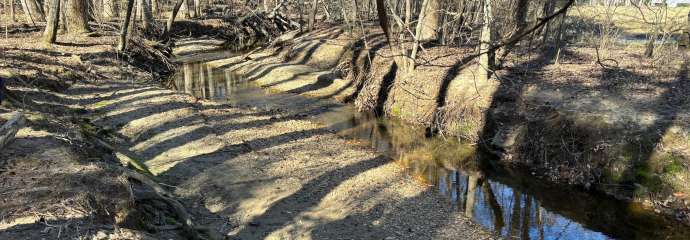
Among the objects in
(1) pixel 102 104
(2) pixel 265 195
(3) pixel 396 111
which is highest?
(1) pixel 102 104

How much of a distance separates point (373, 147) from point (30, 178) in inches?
368

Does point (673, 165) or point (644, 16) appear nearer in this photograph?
point (644, 16)

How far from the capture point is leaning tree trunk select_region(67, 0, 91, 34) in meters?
23.0

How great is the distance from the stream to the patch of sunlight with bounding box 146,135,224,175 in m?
4.43

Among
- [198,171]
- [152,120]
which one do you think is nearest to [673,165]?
[198,171]

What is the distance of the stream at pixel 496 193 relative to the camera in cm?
946

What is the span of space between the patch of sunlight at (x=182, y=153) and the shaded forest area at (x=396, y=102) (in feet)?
0.41

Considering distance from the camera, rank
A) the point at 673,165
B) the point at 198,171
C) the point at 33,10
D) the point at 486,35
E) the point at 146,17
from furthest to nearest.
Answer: the point at 146,17
the point at 33,10
the point at 486,35
the point at 198,171
the point at 673,165

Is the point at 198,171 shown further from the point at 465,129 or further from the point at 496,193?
the point at 465,129

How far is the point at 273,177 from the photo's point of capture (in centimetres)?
1074

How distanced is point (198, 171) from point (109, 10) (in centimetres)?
2749

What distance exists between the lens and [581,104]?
13.5 metres

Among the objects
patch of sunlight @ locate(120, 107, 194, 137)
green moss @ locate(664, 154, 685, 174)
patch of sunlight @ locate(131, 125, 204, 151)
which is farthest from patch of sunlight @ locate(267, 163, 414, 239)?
patch of sunlight @ locate(120, 107, 194, 137)

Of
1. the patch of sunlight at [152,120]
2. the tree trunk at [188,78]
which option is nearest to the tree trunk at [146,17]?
the tree trunk at [188,78]
